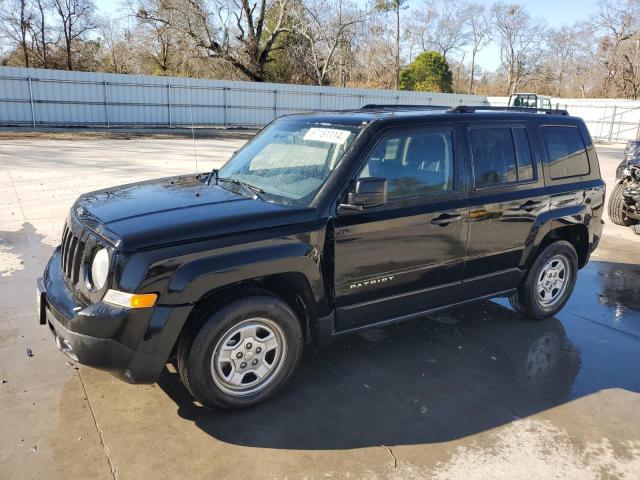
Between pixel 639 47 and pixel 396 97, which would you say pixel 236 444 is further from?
pixel 639 47

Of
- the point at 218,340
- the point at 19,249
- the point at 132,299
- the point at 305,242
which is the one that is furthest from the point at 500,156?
the point at 19,249

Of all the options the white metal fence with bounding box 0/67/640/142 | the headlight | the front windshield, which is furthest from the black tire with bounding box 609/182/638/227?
the white metal fence with bounding box 0/67/640/142

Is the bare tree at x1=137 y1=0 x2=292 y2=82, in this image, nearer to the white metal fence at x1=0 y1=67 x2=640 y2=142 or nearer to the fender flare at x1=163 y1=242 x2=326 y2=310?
the white metal fence at x1=0 y1=67 x2=640 y2=142

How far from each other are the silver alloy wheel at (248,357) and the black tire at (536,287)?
258 cm

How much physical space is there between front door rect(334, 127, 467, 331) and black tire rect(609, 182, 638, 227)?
6363mm

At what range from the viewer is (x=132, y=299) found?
2924 millimetres

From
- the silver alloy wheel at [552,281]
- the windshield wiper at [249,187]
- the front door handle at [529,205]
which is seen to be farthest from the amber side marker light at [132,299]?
the silver alloy wheel at [552,281]

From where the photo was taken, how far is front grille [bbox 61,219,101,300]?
10.5 ft

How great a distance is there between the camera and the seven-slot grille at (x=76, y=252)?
322 centimetres

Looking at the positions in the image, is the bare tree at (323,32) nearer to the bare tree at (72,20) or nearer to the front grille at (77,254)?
the bare tree at (72,20)

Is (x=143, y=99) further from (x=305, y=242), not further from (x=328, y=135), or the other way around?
(x=305, y=242)

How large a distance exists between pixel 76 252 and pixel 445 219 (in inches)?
102

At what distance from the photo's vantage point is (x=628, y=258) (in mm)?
7531

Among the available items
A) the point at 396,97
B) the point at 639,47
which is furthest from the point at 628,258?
the point at 639,47
